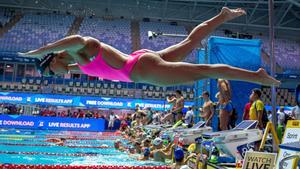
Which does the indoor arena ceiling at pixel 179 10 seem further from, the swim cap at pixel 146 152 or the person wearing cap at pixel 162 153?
the person wearing cap at pixel 162 153

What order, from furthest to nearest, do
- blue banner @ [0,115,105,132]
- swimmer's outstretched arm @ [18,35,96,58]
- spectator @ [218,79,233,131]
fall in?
blue banner @ [0,115,105,132] < spectator @ [218,79,233,131] < swimmer's outstretched arm @ [18,35,96,58]

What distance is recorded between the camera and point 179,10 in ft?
109

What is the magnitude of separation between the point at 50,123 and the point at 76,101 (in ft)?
6.92

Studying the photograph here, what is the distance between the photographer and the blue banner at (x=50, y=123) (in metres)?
20.6

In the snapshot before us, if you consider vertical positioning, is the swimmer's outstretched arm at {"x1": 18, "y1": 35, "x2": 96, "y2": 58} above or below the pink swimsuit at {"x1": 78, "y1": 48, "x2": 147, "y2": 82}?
above

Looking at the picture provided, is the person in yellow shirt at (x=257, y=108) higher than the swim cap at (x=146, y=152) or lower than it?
higher

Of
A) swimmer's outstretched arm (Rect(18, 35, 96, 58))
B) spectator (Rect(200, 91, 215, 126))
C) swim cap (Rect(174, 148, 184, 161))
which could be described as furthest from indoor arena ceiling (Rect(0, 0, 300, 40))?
swimmer's outstretched arm (Rect(18, 35, 96, 58))

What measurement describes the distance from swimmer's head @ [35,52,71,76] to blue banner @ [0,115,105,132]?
1782 centimetres

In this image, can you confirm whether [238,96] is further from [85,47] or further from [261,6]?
[261,6]

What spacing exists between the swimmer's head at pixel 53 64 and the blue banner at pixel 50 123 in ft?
58.5

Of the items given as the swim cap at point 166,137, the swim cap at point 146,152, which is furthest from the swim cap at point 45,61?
the swim cap at point 166,137

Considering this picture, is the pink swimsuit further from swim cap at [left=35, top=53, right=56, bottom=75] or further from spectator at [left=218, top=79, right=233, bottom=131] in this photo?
spectator at [left=218, top=79, right=233, bottom=131]

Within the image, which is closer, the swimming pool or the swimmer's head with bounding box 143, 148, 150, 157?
the swimming pool

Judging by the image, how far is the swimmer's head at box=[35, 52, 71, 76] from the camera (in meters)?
3.72
